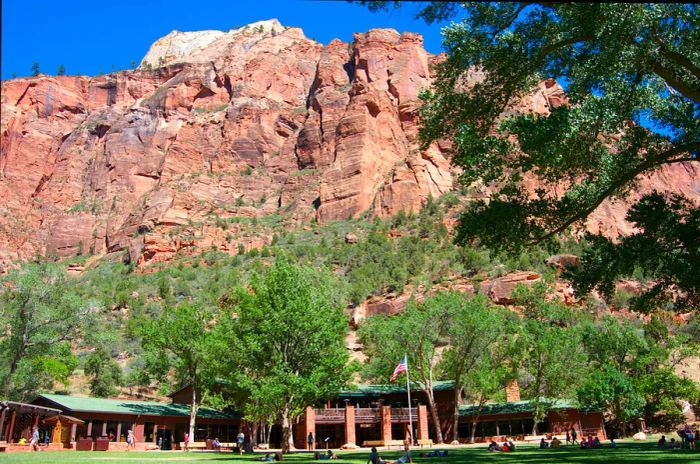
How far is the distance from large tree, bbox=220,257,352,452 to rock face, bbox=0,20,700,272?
81170 mm

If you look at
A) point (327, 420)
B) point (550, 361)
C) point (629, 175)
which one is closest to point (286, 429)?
point (327, 420)

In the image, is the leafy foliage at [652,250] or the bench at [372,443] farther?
the bench at [372,443]

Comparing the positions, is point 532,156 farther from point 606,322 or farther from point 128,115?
point 128,115

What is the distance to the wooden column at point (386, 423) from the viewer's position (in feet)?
156

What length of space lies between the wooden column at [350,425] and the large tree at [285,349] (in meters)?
11.0

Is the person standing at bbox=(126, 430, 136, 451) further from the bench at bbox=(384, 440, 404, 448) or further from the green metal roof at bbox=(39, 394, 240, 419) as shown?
the bench at bbox=(384, 440, 404, 448)

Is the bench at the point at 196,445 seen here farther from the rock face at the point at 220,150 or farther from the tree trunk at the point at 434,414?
the rock face at the point at 220,150

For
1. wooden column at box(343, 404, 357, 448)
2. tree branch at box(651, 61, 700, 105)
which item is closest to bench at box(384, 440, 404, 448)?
wooden column at box(343, 404, 357, 448)

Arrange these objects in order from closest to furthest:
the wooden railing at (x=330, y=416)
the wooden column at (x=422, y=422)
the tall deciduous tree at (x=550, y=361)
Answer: the wooden railing at (x=330, y=416), the wooden column at (x=422, y=422), the tall deciduous tree at (x=550, y=361)

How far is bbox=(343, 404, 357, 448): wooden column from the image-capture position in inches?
1835

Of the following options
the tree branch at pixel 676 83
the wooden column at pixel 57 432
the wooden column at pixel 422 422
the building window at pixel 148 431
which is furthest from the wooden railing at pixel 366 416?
the tree branch at pixel 676 83

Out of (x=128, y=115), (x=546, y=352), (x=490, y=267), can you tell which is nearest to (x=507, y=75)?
(x=546, y=352)

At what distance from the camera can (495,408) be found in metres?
52.5

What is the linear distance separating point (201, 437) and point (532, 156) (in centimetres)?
4070
